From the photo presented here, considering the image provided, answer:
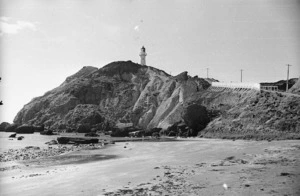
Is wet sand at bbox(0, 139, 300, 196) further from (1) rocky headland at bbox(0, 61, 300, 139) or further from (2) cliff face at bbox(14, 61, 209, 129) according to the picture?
(2) cliff face at bbox(14, 61, 209, 129)

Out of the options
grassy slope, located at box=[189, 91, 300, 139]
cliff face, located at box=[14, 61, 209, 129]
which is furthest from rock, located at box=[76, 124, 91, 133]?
grassy slope, located at box=[189, 91, 300, 139]

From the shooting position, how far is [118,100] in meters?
128

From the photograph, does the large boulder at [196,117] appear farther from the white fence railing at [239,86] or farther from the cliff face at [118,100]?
the white fence railing at [239,86]

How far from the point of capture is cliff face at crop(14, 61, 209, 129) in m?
98.2

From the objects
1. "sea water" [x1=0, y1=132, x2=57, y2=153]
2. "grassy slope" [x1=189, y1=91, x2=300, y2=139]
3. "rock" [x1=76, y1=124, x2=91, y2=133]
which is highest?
"grassy slope" [x1=189, y1=91, x2=300, y2=139]

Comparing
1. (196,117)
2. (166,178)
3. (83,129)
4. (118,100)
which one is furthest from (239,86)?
(118,100)

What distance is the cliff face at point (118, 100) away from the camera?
98250 mm

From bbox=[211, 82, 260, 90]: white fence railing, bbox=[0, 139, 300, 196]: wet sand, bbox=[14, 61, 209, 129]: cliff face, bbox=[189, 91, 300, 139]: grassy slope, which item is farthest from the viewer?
bbox=[14, 61, 209, 129]: cliff face

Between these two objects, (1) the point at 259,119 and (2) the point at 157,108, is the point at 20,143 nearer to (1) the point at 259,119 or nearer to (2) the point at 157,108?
(2) the point at 157,108

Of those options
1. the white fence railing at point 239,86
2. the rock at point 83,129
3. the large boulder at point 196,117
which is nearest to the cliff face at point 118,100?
the rock at point 83,129

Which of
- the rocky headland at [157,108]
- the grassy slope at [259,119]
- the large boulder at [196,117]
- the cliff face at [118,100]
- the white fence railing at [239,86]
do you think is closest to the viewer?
the grassy slope at [259,119]

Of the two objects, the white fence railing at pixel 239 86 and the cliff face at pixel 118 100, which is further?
the cliff face at pixel 118 100

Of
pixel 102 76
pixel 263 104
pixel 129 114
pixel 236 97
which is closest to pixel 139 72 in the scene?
Result: pixel 102 76

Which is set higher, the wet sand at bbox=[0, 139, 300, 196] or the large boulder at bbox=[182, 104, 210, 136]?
the large boulder at bbox=[182, 104, 210, 136]
